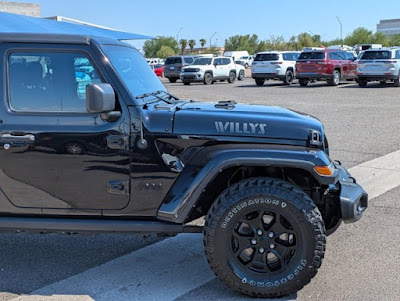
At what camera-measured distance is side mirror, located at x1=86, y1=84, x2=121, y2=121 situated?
356 centimetres

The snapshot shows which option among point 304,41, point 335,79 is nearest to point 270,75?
point 335,79

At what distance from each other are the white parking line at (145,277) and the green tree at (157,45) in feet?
347

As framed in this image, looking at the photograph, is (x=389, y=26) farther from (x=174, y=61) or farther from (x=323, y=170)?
(x=323, y=170)

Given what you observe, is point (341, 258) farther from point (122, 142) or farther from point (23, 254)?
point (23, 254)

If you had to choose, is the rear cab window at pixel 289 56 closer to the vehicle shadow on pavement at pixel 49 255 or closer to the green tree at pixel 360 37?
the vehicle shadow on pavement at pixel 49 255

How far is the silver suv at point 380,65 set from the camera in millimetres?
23484

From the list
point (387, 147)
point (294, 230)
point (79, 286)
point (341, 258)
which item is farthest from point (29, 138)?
point (387, 147)

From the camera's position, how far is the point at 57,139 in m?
3.80

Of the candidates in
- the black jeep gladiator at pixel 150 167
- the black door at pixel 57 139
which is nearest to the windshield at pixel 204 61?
the black jeep gladiator at pixel 150 167

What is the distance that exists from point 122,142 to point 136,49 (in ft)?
4.11

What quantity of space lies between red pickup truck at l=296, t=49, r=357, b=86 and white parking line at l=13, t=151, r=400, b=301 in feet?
69.9

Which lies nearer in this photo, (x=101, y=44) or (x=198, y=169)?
(x=198, y=169)

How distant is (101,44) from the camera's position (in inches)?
156

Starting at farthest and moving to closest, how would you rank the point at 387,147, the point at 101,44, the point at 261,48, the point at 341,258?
the point at 261,48
the point at 387,147
the point at 341,258
the point at 101,44
